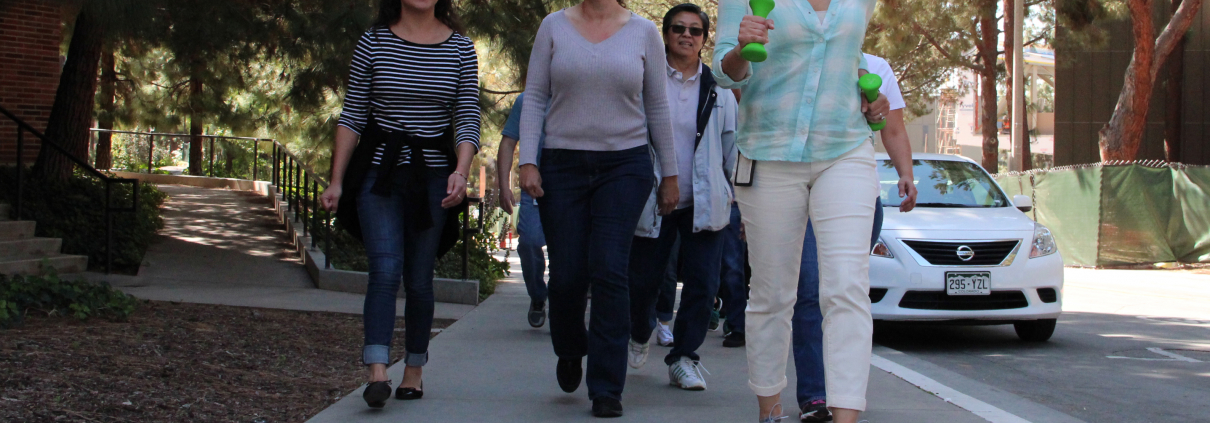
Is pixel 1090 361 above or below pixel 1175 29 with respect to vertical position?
below

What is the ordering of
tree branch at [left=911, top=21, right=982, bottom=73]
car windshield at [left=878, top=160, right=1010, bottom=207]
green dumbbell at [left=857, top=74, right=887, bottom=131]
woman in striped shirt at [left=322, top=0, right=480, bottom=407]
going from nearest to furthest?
green dumbbell at [left=857, top=74, right=887, bottom=131] < woman in striped shirt at [left=322, top=0, right=480, bottom=407] < car windshield at [left=878, top=160, right=1010, bottom=207] < tree branch at [left=911, top=21, right=982, bottom=73]

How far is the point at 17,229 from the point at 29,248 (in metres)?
0.28

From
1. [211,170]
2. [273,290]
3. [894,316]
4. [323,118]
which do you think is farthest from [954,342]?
[211,170]

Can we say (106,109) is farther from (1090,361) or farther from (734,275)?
(1090,361)

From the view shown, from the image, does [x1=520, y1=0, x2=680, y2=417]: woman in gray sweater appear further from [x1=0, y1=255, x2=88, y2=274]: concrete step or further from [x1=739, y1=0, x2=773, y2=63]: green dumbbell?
[x1=0, y1=255, x2=88, y2=274]: concrete step

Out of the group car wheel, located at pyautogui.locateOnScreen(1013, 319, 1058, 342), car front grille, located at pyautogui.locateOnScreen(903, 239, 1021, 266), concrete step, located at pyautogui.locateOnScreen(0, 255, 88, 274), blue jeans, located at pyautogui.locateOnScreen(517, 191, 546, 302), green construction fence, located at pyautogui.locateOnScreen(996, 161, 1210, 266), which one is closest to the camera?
blue jeans, located at pyautogui.locateOnScreen(517, 191, 546, 302)

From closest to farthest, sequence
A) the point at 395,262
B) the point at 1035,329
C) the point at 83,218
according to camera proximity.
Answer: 1. the point at 395,262
2. the point at 1035,329
3. the point at 83,218

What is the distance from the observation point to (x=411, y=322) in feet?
14.4

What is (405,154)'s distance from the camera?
167 inches

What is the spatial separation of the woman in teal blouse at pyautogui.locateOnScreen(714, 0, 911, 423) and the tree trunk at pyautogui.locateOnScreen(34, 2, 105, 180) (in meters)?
9.46

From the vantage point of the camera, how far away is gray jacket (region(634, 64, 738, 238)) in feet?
16.2

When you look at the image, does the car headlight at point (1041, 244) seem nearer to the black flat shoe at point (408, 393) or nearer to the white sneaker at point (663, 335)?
the white sneaker at point (663, 335)

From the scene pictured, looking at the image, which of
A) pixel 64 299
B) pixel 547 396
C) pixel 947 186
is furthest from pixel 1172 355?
pixel 64 299

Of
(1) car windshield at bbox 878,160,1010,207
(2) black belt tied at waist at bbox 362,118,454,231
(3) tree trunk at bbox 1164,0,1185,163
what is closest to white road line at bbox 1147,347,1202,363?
(1) car windshield at bbox 878,160,1010,207
